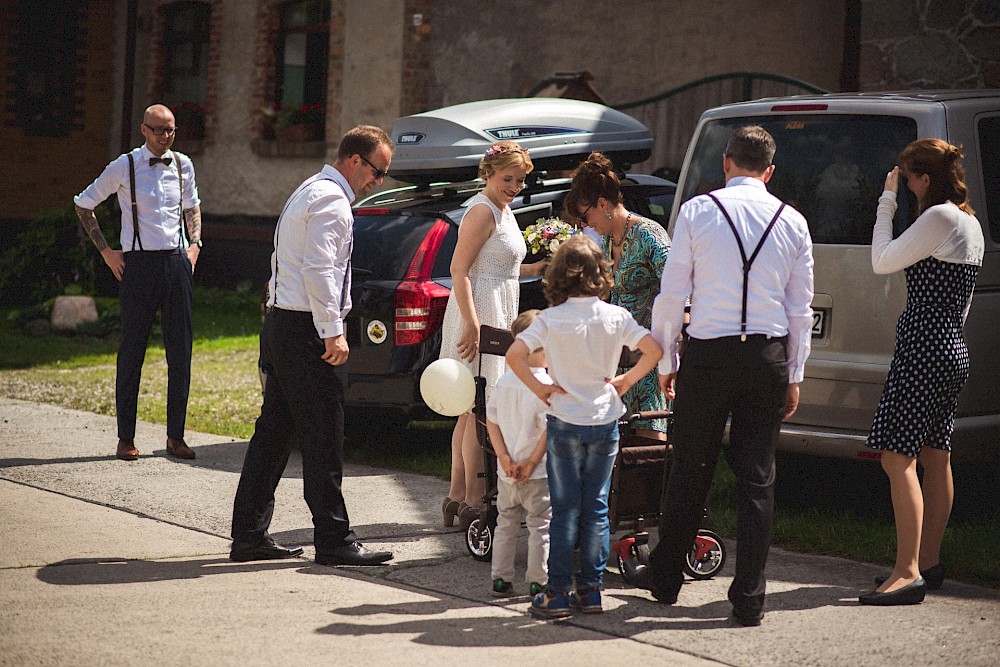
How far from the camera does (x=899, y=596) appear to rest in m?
4.94

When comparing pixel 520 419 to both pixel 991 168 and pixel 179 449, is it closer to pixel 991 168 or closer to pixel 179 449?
pixel 991 168

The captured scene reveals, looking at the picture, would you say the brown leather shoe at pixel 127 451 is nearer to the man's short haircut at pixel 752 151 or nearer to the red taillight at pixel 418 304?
the red taillight at pixel 418 304

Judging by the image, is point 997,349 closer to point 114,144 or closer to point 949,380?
point 949,380

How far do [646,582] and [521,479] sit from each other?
0.72 meters

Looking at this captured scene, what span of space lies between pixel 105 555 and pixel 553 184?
375cm

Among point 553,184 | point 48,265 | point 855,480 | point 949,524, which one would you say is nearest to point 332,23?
point 48,265

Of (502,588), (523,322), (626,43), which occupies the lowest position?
(502,588)

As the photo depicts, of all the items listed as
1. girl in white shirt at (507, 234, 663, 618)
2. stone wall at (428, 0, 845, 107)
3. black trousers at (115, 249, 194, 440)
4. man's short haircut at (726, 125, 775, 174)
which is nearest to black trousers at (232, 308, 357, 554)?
girl in white shirt at (507, 234, 663, 618)

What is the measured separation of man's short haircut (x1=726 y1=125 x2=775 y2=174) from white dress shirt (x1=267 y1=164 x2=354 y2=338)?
1694mm

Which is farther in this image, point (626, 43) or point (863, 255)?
point (626, 43)

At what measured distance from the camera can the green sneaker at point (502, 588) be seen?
16.2 feet

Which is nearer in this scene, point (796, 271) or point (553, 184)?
point (796, 271)

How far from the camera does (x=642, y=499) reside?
5.18 meters

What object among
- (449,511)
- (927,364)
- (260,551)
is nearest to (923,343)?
(927,364)
